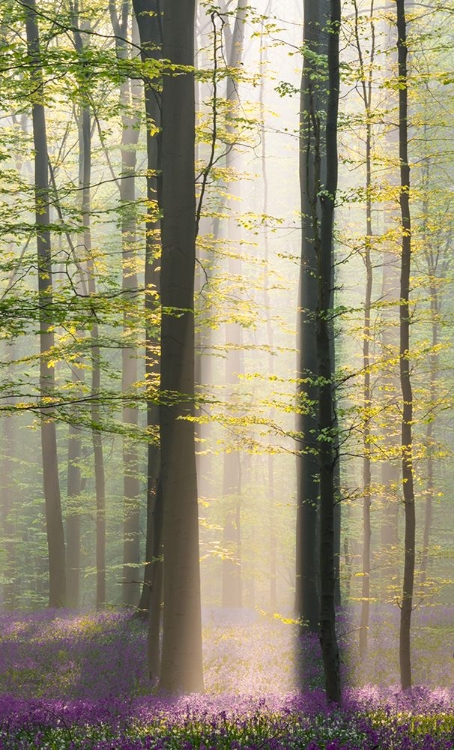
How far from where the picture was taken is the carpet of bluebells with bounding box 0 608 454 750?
246 inches

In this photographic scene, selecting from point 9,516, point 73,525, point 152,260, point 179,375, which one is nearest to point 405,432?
point 179,375

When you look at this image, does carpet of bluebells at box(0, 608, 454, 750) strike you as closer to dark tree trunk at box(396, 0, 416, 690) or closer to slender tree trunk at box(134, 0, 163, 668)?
dark tree trunk at box(396, 0, 416, 690)

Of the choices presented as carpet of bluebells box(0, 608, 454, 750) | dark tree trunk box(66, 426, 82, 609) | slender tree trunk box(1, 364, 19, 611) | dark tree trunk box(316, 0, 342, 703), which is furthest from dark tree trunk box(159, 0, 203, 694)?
slender tree trunk box(1, 364, 19, 611)

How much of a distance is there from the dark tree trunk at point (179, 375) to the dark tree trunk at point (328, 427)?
69.6 inches

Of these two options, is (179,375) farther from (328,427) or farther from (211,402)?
(328,427)

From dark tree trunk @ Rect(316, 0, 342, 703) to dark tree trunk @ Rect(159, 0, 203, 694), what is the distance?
5.80 feet

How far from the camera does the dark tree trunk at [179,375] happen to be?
410 inches

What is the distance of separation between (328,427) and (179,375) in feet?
7.44

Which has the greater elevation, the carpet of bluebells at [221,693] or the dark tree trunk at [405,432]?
the dark tree trunk at [405,432]

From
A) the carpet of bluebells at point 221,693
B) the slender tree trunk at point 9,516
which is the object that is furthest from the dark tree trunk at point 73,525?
the carpet of bluebells at point 221,693

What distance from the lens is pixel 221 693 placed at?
1137 cm

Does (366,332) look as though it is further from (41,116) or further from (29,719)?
(41,116)

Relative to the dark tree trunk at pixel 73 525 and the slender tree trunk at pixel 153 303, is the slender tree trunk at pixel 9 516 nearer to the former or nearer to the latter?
the dark tree trunk at pixel 73 525

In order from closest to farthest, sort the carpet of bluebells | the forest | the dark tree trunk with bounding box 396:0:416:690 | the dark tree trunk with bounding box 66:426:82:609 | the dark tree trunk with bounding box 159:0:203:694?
the carpet of bluebells, the forest, the dark tree trunk with bounding box 159:0:203:694, the dark tree trunk with bounding box 396:0:416:690, the dark tree trunk with bounding box 66:426:82:609
